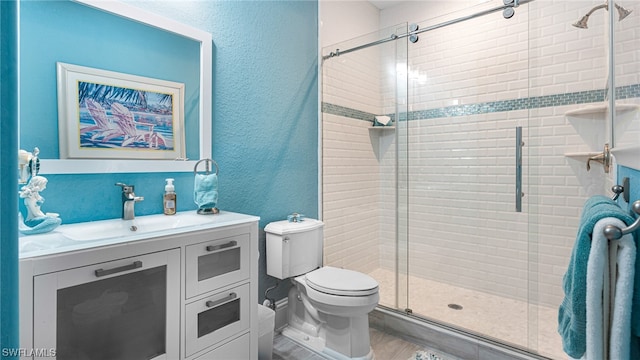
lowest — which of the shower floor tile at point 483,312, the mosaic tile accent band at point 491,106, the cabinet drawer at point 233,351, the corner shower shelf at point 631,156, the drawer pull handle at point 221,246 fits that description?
the shower floor tile at point 483,312

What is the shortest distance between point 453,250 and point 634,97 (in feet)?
7.45

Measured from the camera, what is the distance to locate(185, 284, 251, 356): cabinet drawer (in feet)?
4.56

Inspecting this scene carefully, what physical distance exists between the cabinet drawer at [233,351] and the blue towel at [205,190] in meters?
0.70

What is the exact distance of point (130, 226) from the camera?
1423 millimetres

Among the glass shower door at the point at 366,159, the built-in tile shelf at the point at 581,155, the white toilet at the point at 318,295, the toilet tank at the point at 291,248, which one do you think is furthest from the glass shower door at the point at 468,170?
the toilet tank at the point at 291,248

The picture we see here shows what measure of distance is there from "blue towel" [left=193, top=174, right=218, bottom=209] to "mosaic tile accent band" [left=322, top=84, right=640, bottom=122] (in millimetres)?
1290

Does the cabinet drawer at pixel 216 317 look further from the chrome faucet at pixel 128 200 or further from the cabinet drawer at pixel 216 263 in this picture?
the chrome faucet at pixel 128 200

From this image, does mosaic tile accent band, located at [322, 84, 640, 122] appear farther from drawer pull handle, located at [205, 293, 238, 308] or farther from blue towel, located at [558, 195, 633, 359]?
blue towel, located at [558, 195, 633, 359]

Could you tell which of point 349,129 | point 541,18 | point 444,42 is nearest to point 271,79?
point 349,129

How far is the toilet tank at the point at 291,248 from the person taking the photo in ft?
6.83

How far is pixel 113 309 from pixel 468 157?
2624 mm

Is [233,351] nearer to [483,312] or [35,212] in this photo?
[35,212]

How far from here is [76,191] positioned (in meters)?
1.41

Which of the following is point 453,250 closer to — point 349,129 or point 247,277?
point 349,129
